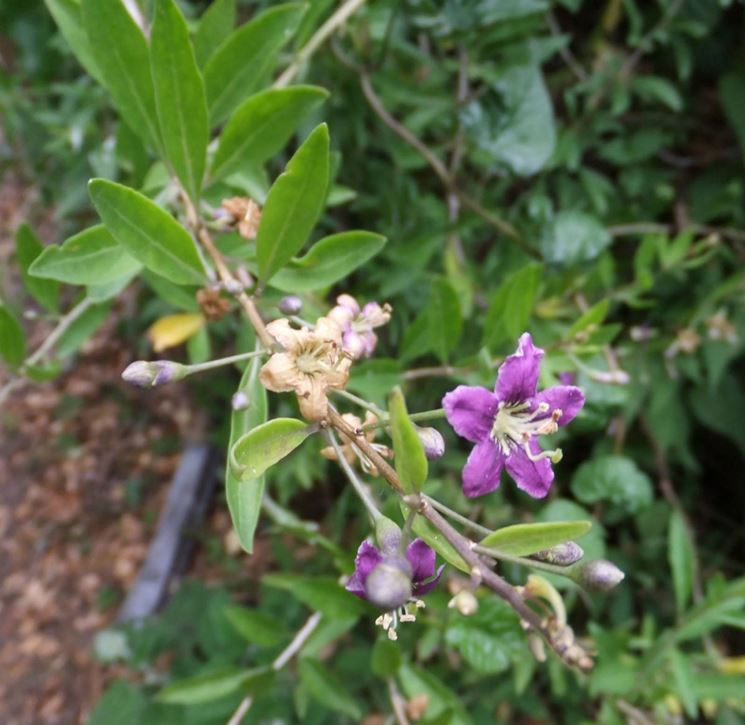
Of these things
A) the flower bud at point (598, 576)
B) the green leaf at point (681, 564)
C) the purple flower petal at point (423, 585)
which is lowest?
the green leaf at point (681, 564)

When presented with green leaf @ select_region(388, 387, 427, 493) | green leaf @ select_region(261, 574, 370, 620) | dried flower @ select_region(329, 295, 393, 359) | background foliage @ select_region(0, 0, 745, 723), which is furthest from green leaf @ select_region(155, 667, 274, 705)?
green leaf @ select_region(388, 387, 427, 493)

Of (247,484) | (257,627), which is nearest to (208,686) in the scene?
(257,627)

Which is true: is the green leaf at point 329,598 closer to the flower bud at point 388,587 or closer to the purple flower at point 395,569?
the purple flower at point 395,569

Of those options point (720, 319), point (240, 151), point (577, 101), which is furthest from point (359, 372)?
point (577, 101)

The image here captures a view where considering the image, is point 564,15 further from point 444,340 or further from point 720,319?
point 444,340

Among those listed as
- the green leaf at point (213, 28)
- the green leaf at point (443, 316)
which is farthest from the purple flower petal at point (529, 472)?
the green leaf at point (213, 28)

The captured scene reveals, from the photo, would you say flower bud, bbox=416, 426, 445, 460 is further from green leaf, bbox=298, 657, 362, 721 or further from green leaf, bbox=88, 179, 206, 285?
green leaf, bbox=298, 657, 362, 721
